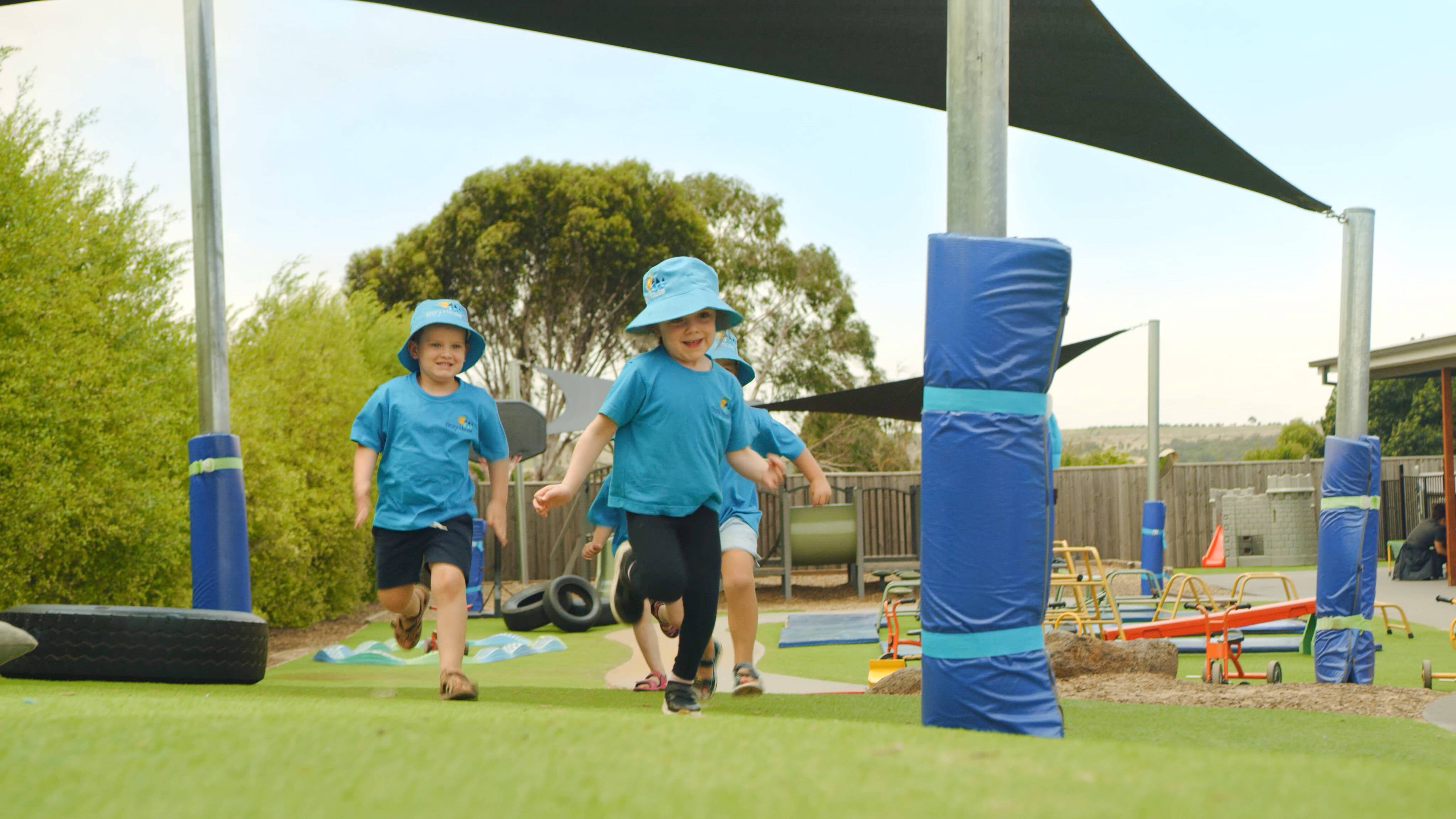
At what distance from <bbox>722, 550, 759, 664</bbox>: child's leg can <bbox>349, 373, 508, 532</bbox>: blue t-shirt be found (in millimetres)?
1077

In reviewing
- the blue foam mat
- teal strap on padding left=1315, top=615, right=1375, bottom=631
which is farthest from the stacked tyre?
teal strap on padding left=1315, top=615, right=1375, bottom=631

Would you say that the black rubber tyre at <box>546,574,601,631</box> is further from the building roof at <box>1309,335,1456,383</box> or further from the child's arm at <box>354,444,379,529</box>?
the building roof at <box>1309,335,1456,383</box>

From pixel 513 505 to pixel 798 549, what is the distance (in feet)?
27.2

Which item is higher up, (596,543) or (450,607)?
(596,543)

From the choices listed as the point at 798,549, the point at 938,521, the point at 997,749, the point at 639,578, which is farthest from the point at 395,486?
the point at 798,549

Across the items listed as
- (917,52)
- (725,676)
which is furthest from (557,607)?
(917,52)

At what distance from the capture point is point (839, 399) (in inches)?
563

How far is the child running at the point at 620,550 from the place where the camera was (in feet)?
15.0

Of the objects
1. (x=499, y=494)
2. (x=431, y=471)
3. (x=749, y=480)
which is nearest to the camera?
(x=431, y=471)

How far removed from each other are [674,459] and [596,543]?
4.01 feet

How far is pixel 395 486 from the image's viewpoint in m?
4.55

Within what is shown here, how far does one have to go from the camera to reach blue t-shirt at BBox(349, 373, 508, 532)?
4535mm

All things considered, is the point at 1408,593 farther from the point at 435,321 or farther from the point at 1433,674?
the point at 435,321

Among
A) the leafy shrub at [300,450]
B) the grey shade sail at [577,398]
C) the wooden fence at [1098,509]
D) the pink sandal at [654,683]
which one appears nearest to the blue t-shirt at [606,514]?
the pink sandal at [654,683]
